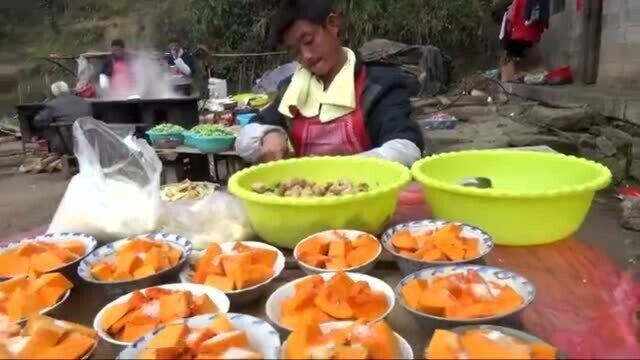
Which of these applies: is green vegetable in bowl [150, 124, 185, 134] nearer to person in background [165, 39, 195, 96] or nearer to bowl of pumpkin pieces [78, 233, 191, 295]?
person in background [165, 39, 195, 96]

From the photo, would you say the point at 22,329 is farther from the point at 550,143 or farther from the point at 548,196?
the point at 550,143

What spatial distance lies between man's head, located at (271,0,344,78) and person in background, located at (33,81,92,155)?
512 centimetres

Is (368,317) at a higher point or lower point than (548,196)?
lower

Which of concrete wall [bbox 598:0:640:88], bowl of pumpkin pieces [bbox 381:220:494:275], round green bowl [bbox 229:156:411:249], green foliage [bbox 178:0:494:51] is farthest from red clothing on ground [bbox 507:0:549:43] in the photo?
bowl of pumpkin pieces [bbox 381:220:494:275]

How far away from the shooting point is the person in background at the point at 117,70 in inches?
329

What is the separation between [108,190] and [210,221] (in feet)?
0.98

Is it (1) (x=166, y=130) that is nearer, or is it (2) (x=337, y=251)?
(2) (x=337, y=251)

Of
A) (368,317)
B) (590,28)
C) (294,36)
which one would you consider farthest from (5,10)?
(368,317)

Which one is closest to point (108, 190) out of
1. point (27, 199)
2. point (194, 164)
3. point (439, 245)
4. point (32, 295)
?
point (32, 295)

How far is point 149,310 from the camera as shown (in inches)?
42.4

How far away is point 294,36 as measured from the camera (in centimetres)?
211

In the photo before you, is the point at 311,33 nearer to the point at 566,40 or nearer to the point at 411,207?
the point at 411,207

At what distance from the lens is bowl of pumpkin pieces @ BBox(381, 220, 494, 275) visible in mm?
1252

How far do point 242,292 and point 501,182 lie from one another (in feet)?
3.21
